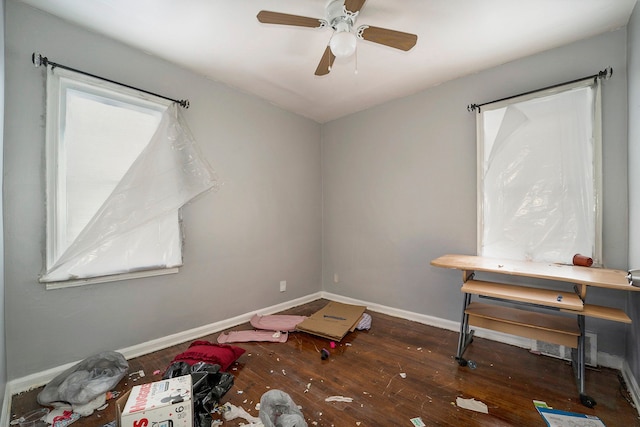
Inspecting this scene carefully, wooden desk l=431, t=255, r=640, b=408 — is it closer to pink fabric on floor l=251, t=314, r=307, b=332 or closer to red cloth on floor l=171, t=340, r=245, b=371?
→ pink fabric on floor l=251, t=314, r=307, b=332

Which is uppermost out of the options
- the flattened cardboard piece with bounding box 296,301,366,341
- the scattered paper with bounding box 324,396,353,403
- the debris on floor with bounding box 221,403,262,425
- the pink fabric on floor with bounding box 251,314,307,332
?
the flattened cardboard piece with bounding box 296,301,366,341

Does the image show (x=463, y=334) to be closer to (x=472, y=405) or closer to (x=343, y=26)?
(x=472, y=405)

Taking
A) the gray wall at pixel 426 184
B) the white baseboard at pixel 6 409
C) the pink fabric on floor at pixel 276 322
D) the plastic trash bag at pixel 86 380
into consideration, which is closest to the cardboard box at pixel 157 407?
the plastic trash bag at pixel 86 380

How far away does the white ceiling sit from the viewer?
177 cm

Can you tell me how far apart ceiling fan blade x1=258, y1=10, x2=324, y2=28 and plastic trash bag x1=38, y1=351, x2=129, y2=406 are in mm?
2450

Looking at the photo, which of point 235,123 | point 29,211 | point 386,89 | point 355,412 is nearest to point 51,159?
point 29,211

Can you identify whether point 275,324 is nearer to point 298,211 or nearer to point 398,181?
point 298,211

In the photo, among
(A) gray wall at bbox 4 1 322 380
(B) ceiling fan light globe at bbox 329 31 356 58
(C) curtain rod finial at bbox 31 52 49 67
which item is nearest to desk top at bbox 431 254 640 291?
(B) ceiling fan light globe at bbox 329 31 356 58

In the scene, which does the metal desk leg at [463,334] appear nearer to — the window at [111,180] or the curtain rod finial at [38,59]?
the window at [111,180]

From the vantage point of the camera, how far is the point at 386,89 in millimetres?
2906

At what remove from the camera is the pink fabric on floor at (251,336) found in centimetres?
248

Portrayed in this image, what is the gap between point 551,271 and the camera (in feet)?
5.96

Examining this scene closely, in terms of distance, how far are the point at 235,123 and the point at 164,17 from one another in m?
1.10

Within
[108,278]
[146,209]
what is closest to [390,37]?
[146,209]
